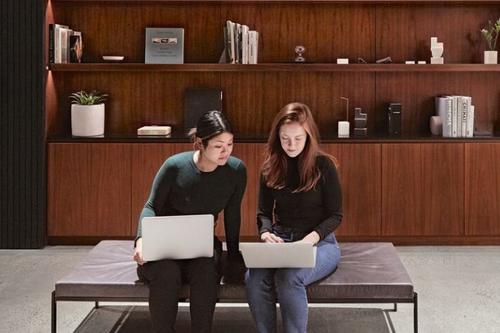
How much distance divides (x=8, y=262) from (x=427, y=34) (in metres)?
3.45

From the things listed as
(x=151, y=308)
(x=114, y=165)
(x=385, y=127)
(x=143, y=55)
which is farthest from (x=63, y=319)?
(x=385, y=127)

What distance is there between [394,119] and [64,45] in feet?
8.09

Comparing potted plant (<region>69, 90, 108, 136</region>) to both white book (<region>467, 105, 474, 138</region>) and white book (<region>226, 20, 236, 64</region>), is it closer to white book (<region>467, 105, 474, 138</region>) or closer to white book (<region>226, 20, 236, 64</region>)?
white book (<region>226, 20, 236, 64</region>)

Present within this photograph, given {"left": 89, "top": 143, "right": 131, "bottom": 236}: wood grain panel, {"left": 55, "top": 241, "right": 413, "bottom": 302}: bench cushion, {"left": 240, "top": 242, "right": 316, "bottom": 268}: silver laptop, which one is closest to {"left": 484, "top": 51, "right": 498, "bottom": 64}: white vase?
{"left": 89, "top": 143, "right": 131, "bottom": 236}: wood grain panel

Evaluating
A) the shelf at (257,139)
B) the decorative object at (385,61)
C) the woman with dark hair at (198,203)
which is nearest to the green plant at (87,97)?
the shelf at (257,139)

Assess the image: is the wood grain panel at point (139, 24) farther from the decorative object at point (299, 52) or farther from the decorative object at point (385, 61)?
the decorative object at point (385, 61)

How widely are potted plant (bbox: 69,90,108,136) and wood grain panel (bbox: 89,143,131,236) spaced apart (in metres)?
0.21

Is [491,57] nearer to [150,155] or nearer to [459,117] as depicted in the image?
[459,117]

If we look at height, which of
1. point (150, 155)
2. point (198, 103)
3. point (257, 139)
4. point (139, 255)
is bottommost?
point (139, 255)

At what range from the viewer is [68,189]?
20.2ft

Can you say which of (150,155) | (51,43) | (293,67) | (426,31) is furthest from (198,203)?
(426,31)

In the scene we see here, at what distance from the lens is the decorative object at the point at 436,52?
635 cm

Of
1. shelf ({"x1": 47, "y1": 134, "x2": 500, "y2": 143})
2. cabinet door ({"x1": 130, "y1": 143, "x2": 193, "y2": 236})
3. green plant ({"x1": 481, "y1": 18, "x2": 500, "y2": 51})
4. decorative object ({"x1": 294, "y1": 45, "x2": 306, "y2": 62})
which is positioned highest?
green plant ({"x1": 481, "y1": 18, "x2": 500, "y2": 51})

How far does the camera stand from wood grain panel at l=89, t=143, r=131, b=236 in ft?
20.1
